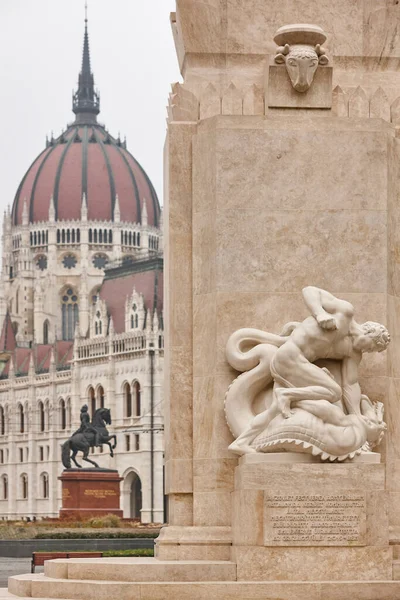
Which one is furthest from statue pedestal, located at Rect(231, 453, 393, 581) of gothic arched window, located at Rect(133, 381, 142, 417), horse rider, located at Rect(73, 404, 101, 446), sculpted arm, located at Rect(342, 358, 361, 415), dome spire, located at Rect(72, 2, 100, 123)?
dome spire, located at Rect(72, 2, 100, 123)

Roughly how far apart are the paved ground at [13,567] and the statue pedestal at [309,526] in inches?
472

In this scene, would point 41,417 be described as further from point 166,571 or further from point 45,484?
point 166,571

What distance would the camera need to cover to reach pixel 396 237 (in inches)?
654

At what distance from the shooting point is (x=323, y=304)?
51.2ft

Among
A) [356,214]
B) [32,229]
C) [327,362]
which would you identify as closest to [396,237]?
[356,214]

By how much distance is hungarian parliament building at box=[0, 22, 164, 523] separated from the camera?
364 feet

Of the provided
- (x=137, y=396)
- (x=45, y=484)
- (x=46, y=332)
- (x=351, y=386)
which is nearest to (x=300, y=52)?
(x=351, y=386)

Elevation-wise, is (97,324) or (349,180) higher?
(97,324)

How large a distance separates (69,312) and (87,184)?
12.0 m

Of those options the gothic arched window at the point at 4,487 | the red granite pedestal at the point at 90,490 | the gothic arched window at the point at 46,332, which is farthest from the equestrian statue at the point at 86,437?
the gothic arched window at the point at 46,332

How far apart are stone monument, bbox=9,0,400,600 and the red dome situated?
4891 inches

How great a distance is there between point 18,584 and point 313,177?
522 centimetres

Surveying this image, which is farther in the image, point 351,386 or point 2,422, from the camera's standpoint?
point 2,422

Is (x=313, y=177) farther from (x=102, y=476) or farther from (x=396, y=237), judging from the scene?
(x=102, y=476)
